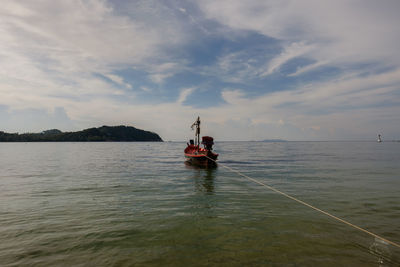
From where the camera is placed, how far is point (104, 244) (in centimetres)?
779

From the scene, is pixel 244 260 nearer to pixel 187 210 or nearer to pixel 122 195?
pixel 187 210

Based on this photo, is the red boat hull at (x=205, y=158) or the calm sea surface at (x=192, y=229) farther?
the red boat hull at (x=205, y=158)

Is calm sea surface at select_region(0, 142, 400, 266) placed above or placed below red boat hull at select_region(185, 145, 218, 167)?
below

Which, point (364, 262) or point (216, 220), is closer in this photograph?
point (364, 262)

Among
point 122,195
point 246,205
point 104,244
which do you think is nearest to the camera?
point 104,244

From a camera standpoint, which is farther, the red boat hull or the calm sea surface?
the red boat hull

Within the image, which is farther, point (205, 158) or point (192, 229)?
point (205, 158)

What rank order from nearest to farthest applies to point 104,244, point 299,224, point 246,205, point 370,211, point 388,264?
point 388,264
point 104,244
point 299,224
point 370,211
point 246,205

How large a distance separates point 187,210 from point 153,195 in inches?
181

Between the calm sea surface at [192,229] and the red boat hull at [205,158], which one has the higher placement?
the red boat hull at [205,158]

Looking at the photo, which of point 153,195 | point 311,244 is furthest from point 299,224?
point 153,195

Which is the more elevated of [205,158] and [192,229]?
[205,158]

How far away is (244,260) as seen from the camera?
666cm

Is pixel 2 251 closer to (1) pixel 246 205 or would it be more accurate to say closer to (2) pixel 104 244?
(2) pixel 104 244
